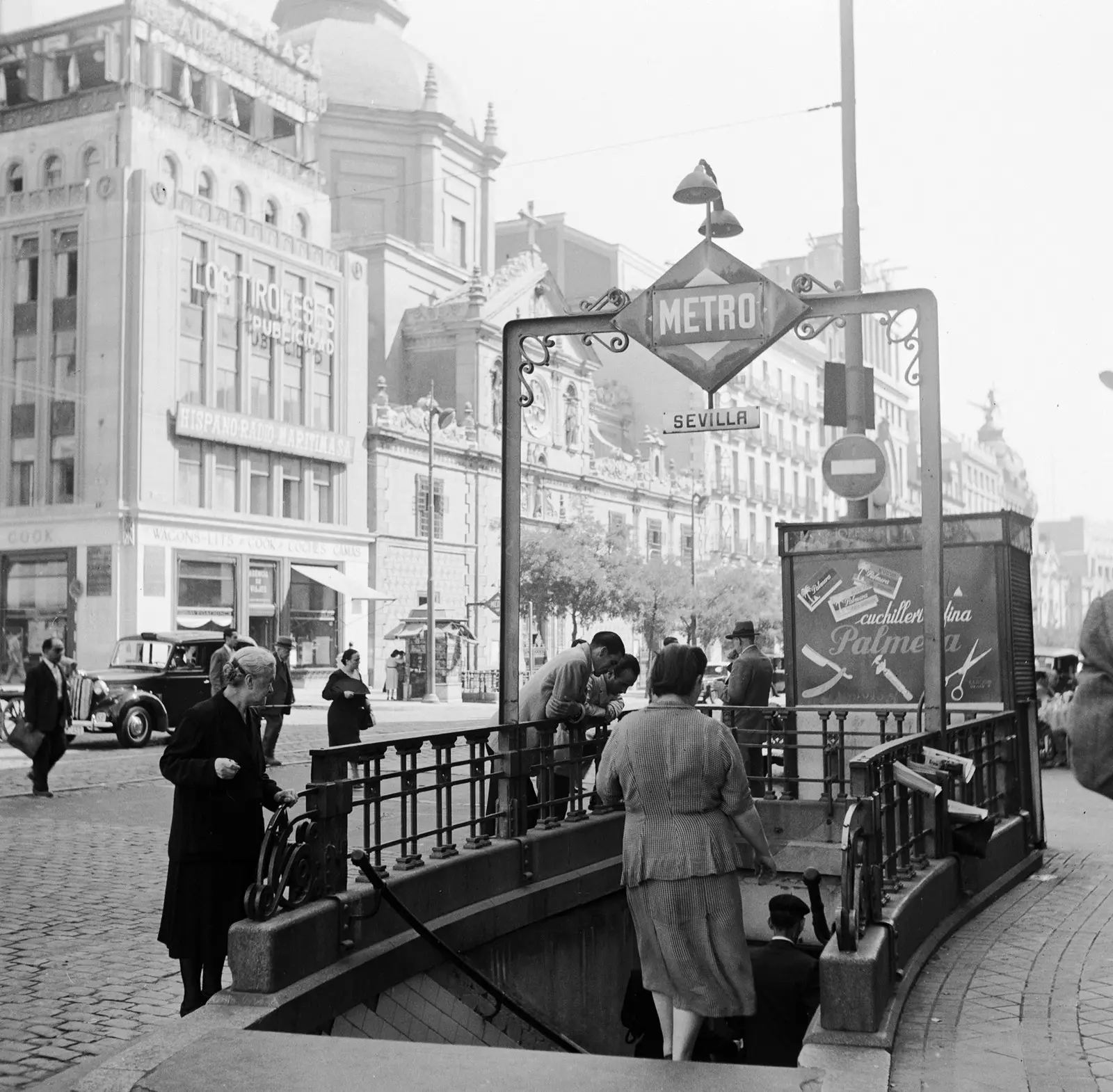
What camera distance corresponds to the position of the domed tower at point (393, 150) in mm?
60562

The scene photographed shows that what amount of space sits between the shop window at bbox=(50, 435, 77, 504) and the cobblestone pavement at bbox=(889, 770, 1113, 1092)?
3512 cm

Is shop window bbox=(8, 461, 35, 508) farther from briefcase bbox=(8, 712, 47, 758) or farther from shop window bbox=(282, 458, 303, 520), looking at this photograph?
briefcase bbox=(8, 712, 47, 758)

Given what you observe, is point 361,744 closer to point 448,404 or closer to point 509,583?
point 509,583

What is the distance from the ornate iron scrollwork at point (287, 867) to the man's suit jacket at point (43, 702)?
10.1 metres

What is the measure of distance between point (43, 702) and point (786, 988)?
11387 millimetres

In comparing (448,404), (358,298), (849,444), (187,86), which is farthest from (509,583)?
(448,404)

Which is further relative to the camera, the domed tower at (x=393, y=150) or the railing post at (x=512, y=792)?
the domed tower at (x=393, y=150)

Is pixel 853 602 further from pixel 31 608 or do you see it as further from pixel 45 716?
pixel 31 608

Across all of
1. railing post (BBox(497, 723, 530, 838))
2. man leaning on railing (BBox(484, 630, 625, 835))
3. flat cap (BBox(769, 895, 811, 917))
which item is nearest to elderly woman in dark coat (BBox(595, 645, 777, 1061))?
flat cap (BBox(769, 895, 811, 917))

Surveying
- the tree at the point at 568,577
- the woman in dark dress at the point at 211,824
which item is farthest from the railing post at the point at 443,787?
the tree at the point at 568,577

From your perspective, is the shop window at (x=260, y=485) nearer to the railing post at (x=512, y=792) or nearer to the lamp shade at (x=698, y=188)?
the lamp shade at (x=698, y=188)

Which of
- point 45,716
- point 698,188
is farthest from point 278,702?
point 698,188

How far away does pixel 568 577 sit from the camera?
53438 mm

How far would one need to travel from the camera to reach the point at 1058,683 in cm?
2436
